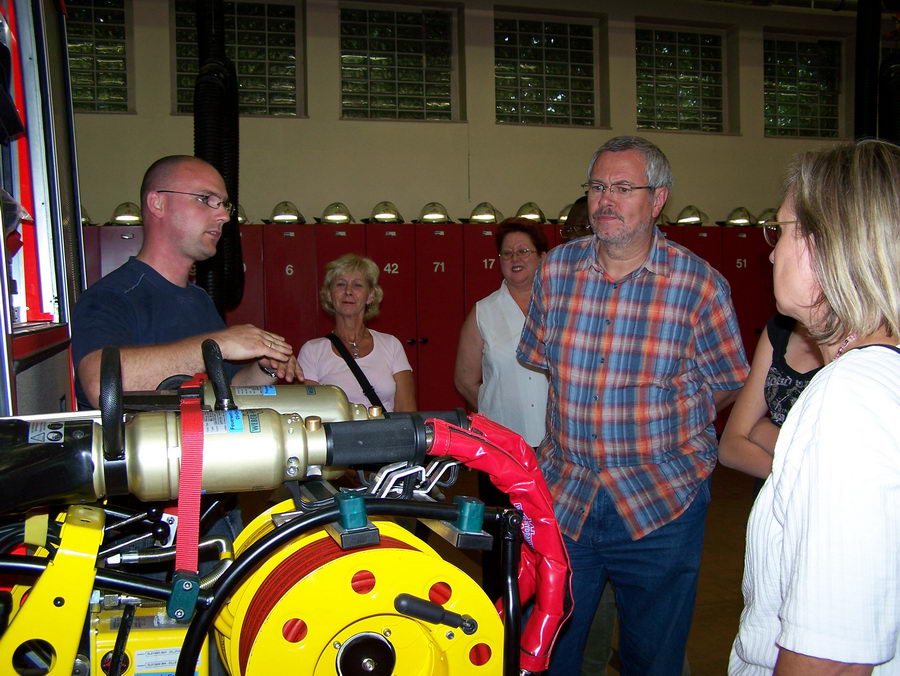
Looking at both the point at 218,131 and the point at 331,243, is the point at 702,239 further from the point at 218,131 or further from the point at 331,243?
the point at 218,131

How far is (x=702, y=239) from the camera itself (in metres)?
8.62

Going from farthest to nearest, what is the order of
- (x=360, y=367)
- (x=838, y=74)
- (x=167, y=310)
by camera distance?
(x=838, y=74) < (x=360, y=367) < (x=167, y=310)

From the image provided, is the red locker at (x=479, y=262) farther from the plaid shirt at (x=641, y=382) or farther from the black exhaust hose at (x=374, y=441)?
the black exhaust hose at (x=374, y=441)

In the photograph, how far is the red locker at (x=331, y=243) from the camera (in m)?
7.62

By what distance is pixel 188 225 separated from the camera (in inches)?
87.4

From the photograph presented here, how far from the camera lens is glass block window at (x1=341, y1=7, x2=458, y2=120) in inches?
369

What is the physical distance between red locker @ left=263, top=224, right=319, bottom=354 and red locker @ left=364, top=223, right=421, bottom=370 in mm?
615

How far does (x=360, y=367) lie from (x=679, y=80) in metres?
8.60

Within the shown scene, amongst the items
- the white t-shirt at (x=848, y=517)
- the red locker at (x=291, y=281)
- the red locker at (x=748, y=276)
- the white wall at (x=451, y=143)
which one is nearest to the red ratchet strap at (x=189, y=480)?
the white t-shirt at (x=848, y=517)

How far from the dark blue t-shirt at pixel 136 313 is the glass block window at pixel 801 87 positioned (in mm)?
10342

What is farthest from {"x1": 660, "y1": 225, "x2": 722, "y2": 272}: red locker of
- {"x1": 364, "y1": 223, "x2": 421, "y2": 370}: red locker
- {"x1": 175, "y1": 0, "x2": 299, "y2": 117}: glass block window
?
{"x1": 175, "y1": 0, "x2": 299, "y2": 117}: glass block window

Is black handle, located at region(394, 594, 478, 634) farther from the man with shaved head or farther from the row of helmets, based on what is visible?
the row of helmets

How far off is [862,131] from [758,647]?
8.34 m

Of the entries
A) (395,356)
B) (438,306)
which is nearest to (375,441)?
(395,356)
